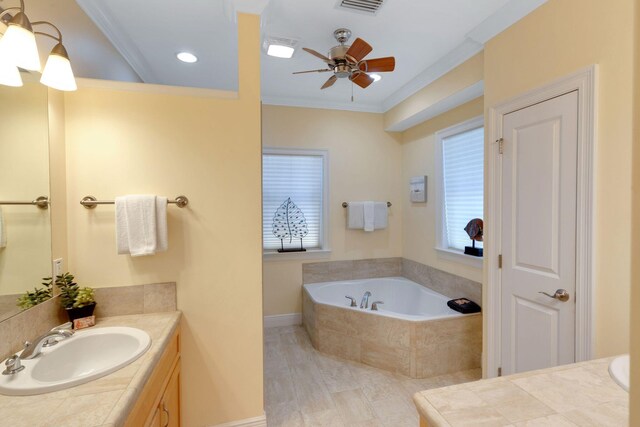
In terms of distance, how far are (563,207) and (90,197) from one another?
258 centimetres

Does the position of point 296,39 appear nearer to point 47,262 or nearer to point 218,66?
point 218,66

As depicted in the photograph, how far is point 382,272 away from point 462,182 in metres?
1.51

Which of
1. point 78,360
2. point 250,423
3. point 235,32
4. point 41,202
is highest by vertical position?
point 235,32

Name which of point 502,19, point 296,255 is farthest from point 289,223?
point 502,19

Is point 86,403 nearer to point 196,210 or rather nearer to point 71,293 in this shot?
point 71,293

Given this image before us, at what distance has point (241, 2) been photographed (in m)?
1.74

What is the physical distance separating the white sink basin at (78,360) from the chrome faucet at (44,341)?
2 centimetres

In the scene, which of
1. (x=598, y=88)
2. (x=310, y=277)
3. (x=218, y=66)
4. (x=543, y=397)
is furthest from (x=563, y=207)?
(x=218, y=66)

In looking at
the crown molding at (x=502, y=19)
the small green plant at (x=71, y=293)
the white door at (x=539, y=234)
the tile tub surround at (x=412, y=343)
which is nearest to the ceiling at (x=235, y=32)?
the crown molding at (x=502, y=19)

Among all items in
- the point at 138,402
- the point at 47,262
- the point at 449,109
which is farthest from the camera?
the point at 449,109

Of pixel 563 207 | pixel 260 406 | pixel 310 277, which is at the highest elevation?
pixel 563 207

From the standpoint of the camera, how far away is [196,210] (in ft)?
5.76

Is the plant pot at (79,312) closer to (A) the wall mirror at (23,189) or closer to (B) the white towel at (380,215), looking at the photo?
(A) the wall mirror at (23,189)

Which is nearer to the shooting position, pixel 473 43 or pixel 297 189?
pixel 473 43
